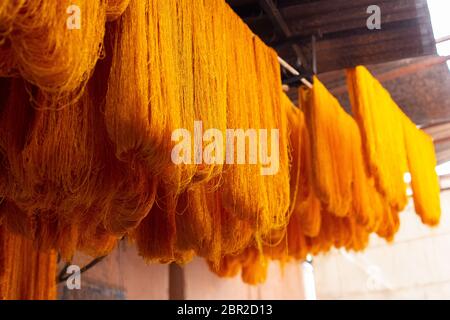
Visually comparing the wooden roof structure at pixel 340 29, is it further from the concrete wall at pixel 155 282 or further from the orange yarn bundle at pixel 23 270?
the orange yarn bundle at pixel 23 270

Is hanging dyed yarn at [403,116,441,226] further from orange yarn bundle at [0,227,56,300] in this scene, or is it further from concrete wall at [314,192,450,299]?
orange yarn bundle at [0,227,56,300]

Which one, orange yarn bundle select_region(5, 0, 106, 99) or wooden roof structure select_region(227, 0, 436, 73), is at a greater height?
wooden roof structure select_region(227, 0, 436, 73)

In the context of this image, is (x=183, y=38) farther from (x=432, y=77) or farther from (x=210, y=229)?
(x=432, y=77)

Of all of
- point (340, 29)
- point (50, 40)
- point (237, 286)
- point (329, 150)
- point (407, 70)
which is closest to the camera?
point (50, 40)

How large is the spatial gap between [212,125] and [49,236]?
0.81 m

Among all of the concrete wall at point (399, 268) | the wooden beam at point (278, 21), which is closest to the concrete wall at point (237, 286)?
the concrete wall at point (399, 268)

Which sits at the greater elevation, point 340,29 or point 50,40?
point 340,29

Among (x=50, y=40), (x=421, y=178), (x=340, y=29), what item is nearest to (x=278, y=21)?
(x=340, y=29)

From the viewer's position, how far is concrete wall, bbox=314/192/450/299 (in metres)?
5.81

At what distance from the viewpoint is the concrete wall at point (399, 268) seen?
19.1ft

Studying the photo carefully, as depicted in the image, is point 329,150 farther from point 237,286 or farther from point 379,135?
point 237,286

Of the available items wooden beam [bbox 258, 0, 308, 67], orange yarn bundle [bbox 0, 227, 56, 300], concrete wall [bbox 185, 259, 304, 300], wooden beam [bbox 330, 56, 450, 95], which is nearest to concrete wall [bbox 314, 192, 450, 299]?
concrete wall [bbox 185, 259, 304, 300]

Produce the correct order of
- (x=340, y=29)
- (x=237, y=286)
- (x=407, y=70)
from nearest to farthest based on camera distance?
(x=340, y=29), (x=407, y=70), (x=237, y=286)

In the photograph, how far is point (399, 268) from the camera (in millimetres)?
5988
